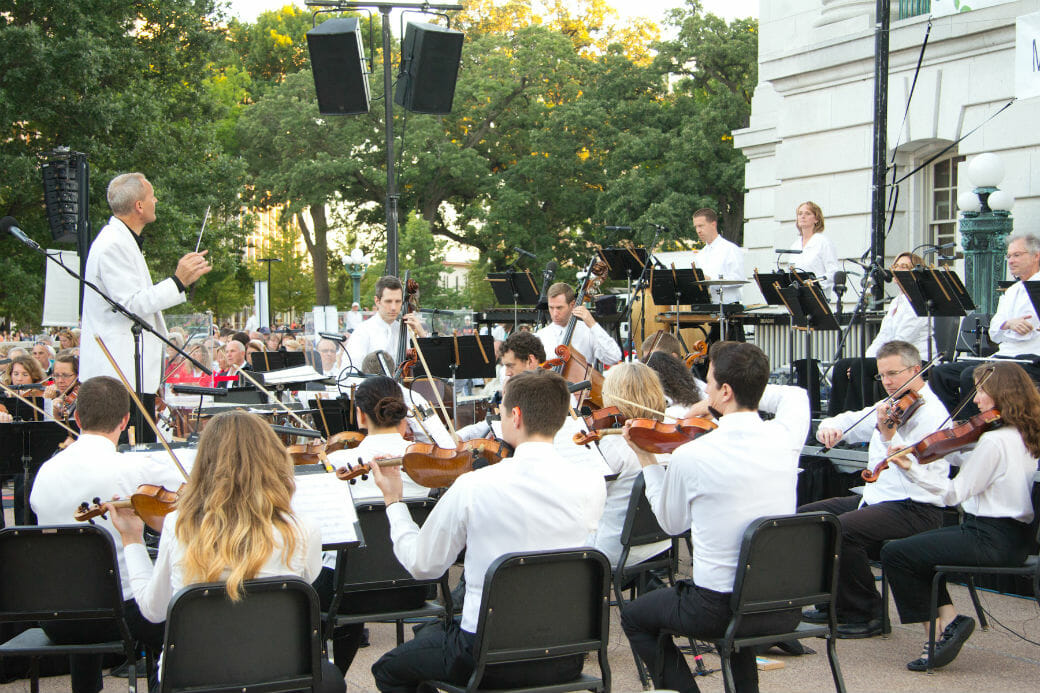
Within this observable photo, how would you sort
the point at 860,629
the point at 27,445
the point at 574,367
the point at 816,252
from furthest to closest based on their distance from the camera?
1. the point at 816,252
2. the point at 574,367
3. the point at 27,445
4. the point at 860,629

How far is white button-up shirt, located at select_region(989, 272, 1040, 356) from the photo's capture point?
25.9 feet

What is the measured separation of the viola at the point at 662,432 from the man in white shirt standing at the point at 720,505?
1.62ft

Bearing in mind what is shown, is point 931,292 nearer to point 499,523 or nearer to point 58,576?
point 499,523

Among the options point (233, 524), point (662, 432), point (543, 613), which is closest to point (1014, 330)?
point (662, 432)

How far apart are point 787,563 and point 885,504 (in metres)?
2.03

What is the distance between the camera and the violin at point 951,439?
512 centimetres

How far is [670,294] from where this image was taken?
33.5 ft

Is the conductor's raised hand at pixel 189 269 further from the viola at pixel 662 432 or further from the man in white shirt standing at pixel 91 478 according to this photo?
the viola at pixel 662 432

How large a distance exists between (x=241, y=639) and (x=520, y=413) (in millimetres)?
1203

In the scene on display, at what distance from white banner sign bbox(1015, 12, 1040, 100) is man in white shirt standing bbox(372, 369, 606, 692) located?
8.87 metres

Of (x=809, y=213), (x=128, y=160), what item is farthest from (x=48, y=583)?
(x=128, y=160)

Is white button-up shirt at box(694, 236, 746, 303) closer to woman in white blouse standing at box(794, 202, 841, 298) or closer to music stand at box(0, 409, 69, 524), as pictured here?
A: woman in white blouse standing at box(794, 202, 841, 298)

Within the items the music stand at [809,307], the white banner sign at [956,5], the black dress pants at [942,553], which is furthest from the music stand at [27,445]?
the white banner sign at [956,5]

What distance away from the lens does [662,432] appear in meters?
4.72
